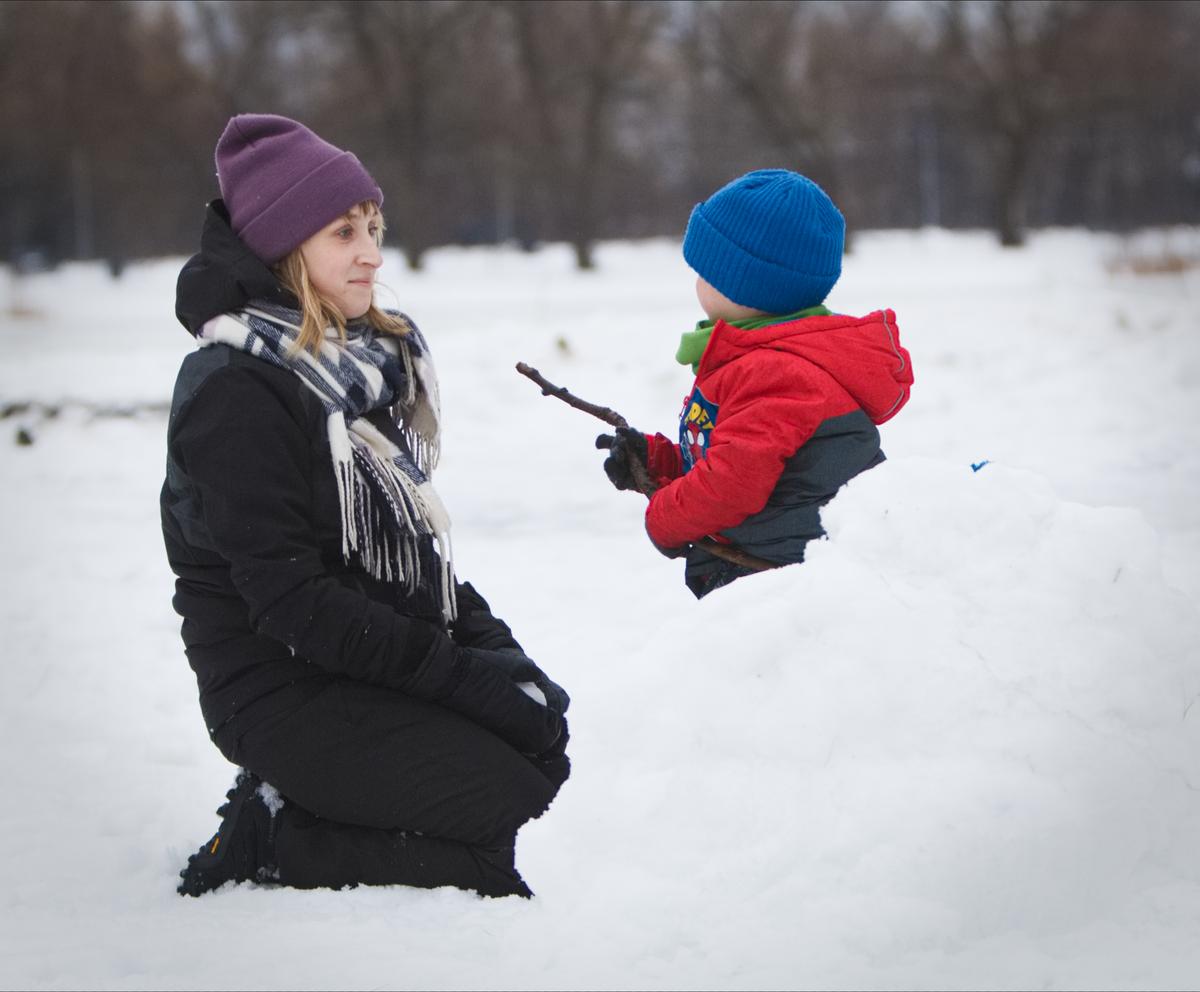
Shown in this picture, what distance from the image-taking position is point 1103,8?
21.6 meters

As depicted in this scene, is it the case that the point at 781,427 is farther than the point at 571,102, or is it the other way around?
the point at 571,102

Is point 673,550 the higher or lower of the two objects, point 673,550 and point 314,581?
the lower

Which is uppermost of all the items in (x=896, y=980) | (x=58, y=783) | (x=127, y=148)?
(x=896, y=980)

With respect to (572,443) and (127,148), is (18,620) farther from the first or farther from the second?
(127,148)

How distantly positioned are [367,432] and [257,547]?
34 centimetres

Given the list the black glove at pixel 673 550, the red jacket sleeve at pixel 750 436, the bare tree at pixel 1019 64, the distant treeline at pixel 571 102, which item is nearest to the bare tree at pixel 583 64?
the distant treeline at pixel 571 102

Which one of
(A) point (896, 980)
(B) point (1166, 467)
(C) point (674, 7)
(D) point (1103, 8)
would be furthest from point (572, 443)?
(D) point (1103, 8)

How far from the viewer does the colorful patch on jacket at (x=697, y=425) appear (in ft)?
8.75

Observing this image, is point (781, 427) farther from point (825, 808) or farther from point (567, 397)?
point (825, 808)

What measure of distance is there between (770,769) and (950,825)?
298 millimetres

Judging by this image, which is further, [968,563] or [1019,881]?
[968,563]

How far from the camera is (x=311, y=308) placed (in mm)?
2223

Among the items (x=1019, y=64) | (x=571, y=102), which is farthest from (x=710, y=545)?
(x=1019, y=64)

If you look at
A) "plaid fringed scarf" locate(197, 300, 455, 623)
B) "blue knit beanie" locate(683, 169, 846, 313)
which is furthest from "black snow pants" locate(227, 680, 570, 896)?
"blue knit beanie" locate(683, 169, 846, 313)
